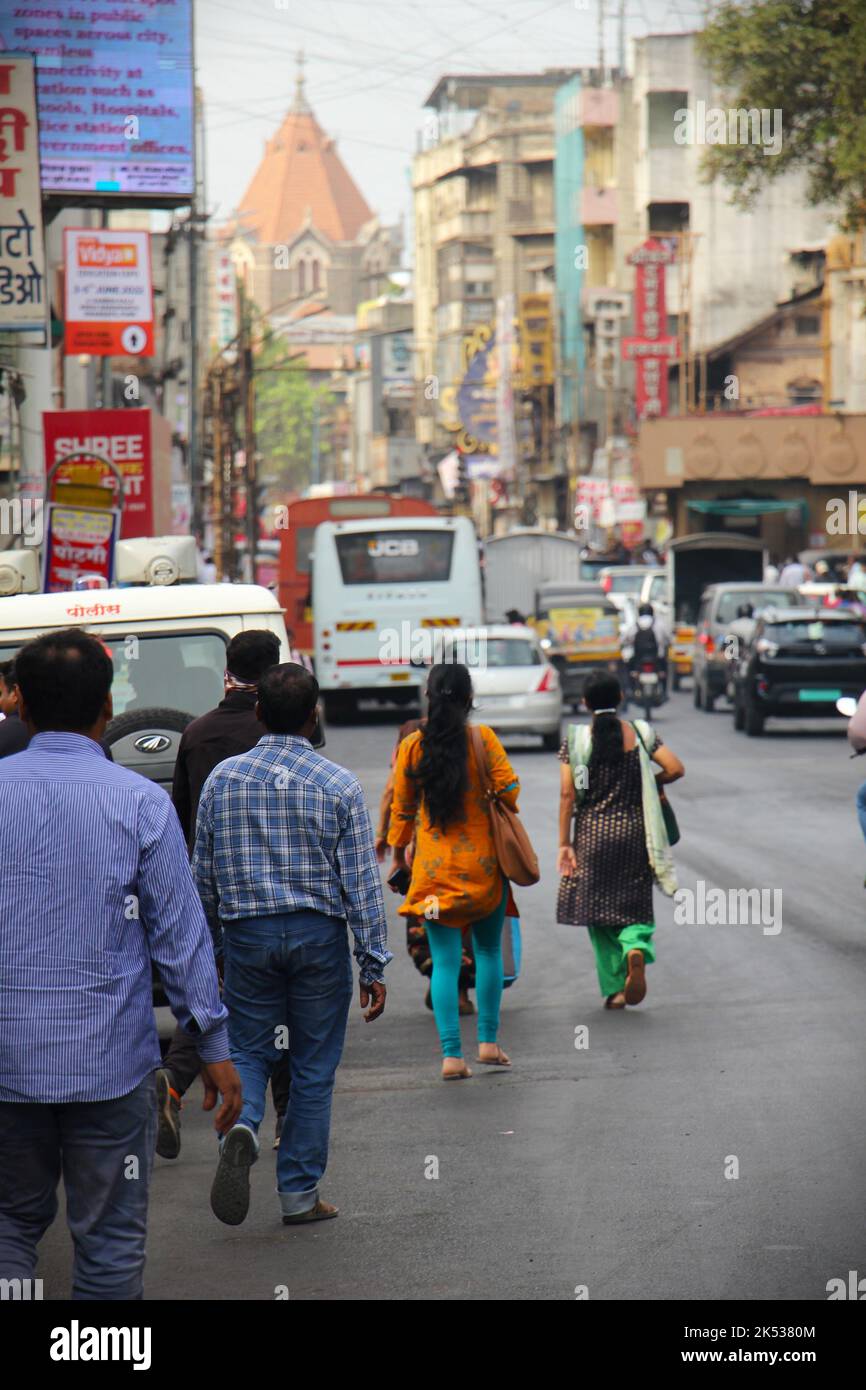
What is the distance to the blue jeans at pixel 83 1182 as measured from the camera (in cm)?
457

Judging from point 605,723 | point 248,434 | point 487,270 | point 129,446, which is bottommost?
point 605,723

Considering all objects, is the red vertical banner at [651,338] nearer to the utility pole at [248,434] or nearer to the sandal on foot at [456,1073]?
the utility pole at [248,434]

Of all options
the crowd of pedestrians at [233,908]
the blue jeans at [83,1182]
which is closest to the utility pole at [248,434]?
the crowd of pedestrians at [233,908]

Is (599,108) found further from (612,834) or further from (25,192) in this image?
(612,834)

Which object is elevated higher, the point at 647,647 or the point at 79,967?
the point at 79,967

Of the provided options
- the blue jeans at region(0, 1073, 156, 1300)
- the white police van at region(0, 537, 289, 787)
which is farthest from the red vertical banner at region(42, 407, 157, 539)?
the blue jeans at region(0, 1073, 156, 1300)

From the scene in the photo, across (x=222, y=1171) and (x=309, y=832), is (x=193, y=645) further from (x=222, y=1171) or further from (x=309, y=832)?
(x=222, y=1171)

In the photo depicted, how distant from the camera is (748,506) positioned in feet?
192

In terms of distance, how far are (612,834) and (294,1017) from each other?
13.8 ft

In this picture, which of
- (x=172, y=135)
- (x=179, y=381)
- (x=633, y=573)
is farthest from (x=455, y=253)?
(x=172, y=135)

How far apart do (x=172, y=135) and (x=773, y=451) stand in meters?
34.6

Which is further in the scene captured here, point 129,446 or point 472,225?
point 472,225

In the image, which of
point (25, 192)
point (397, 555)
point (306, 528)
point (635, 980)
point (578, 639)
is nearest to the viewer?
point (635, 980)

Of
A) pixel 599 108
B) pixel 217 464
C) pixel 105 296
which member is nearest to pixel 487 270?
pixel 599 108
